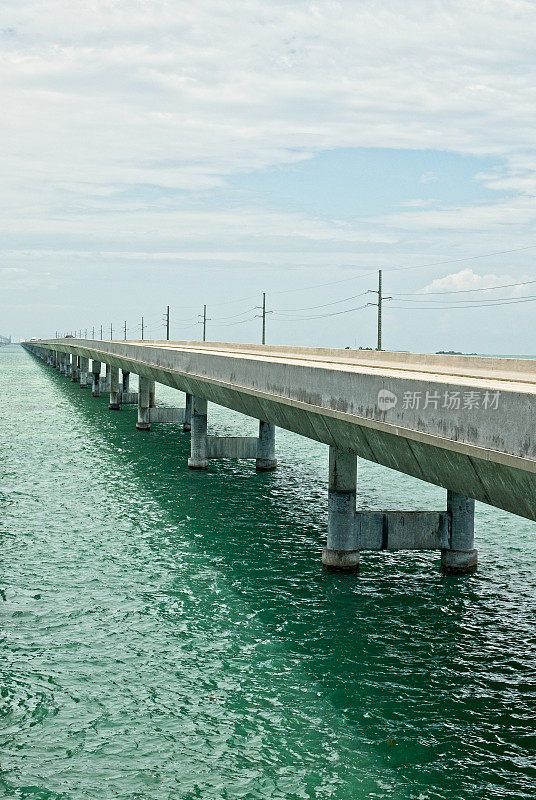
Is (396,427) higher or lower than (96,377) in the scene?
higher

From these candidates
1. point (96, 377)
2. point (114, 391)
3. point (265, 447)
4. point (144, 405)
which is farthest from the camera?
point (96, 377)

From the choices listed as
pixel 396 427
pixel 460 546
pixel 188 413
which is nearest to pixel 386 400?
pixel 396 427

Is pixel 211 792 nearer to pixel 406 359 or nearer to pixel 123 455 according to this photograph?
pixel 406 359

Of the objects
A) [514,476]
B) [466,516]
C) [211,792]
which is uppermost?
[514,476]

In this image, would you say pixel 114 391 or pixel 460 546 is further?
pixel 114 391

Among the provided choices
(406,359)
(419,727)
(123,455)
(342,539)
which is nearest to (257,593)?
(342,539)

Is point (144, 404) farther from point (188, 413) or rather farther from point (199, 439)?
point (199, 439)

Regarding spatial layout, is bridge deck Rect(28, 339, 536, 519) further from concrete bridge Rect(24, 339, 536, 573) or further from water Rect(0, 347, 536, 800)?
water Rect(0, 347, 536, 800)

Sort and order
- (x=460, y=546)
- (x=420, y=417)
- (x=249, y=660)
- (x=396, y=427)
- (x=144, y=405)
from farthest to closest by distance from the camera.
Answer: (x=144, y=405) < (x=460, y=546) < (x=249, y=660) < (x=396, y=427) < (x=420, y=417)
